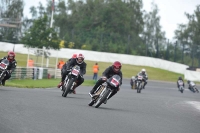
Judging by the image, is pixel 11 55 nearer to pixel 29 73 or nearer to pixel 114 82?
pixel 114 82

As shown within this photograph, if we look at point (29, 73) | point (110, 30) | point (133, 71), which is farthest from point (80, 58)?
point (110, 30)

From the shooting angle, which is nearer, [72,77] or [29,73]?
[72,77]

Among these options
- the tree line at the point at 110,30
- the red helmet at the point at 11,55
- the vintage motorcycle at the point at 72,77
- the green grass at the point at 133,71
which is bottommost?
the green grass at the point at 133,71

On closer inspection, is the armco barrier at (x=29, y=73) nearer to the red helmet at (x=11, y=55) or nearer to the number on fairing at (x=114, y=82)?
the red helmet at (x=11, y=55)

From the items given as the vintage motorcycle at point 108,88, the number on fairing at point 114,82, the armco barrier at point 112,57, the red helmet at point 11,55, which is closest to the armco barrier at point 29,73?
the red helmet at point 11,55

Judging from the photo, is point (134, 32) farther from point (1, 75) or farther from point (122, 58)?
point (1, 75)

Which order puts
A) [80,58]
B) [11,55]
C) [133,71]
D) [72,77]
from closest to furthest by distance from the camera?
[72,77] → [80,58] → [11,55] → [133,71]

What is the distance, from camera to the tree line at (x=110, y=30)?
62.4 metres

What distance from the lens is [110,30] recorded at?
100m

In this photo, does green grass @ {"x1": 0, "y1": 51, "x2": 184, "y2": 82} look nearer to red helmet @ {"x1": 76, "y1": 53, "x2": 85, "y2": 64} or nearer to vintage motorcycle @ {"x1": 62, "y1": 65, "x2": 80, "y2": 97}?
red helmet @ {"x1": 76, "y1": 53, "x2": 85, "y2": 64}

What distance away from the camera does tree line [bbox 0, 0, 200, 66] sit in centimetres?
6238

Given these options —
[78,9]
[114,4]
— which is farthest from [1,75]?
[78,9]

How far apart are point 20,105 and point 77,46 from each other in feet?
193

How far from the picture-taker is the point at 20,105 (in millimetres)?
13797
